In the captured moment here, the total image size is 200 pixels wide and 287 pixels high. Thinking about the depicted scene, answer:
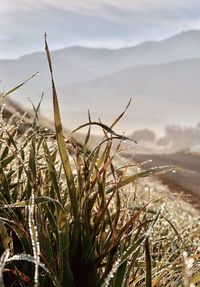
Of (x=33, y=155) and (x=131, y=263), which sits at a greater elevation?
(x=33, y=155)

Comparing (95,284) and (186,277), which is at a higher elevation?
(186,277)

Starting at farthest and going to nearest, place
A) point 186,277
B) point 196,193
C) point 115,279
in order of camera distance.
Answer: point 196,193 < point 115,279 < point 186,277

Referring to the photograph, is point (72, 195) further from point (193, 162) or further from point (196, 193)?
point (193, 162)

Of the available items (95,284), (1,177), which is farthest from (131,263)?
(1,177)

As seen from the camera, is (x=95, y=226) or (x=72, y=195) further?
(x=95, y=226)

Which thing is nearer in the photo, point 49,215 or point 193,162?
point 49,215

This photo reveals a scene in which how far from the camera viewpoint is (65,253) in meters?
2.44

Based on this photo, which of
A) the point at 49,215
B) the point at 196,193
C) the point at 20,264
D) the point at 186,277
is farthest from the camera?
the point at 196,193

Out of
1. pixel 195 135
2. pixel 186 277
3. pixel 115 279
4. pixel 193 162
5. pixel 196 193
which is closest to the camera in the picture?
pixel 186 277

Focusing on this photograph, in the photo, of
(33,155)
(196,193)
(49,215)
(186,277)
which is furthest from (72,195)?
(196,193)

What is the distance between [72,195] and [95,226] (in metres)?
0.30

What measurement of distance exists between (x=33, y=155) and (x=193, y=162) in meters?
31.6

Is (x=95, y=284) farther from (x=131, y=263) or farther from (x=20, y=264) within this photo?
(x=20, y=264)

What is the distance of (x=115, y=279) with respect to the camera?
92.6 inches
